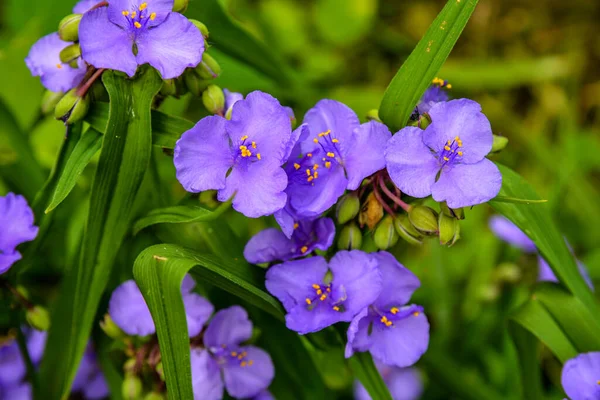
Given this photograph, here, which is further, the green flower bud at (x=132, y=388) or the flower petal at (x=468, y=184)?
the green flower bud at (x=132, y=388)

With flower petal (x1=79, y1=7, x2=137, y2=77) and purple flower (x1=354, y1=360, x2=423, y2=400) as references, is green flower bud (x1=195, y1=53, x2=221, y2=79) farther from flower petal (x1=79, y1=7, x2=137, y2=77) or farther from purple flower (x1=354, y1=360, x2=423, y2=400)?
purple flower (x1=354, y1=360, x2=423, y2=400)

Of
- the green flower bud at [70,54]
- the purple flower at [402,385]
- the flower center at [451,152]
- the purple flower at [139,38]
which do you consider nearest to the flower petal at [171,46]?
the purple flower at [139,38]

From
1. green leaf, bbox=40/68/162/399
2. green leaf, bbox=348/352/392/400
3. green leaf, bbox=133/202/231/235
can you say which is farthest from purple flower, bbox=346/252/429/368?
green leaf, bbox=40/68/162/399

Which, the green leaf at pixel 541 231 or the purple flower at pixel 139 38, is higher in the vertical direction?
the purple flower at pixel 139 38

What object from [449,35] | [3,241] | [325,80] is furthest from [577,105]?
[3,241]

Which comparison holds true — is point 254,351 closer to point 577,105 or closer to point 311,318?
point 311,318

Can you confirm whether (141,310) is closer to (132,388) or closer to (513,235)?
(132,388)

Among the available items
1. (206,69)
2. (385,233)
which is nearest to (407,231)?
(385,233)

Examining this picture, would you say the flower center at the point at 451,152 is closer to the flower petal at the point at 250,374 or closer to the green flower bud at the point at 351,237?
the green flower bud at the point at 351,237
